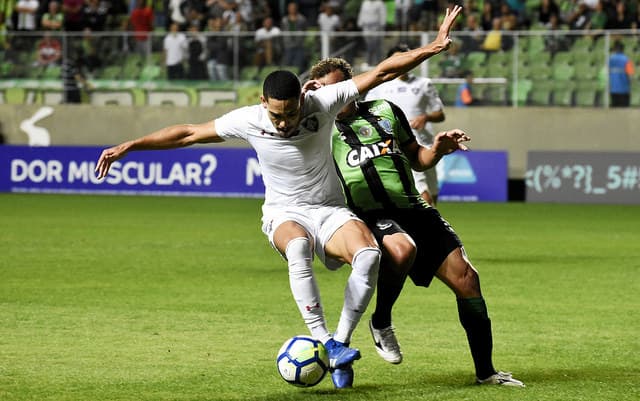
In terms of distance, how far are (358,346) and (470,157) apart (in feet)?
51.8

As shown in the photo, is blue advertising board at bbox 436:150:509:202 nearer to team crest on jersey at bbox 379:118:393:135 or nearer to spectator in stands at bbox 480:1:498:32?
spectator in stands at bbox 480:1:498:32

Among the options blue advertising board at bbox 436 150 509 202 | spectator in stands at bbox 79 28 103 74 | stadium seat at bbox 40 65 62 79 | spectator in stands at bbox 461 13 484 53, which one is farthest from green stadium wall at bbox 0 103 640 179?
spectator in stands at bbox 461 13 484 53

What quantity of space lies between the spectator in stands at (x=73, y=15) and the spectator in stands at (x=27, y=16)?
2.51 ft

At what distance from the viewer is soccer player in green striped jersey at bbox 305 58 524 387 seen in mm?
7121

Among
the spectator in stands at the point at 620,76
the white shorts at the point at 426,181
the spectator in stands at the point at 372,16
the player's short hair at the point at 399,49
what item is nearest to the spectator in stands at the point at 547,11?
the spectator in stands at the point at 620,76

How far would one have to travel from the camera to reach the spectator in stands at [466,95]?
987 inches

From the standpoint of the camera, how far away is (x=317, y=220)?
705cm

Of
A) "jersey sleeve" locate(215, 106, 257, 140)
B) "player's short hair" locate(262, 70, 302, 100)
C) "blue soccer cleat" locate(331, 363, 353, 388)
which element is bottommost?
"blue soccer cleat" locate(331, 363, 353, 388)

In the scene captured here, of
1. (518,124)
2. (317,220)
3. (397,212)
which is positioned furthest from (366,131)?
(518,124)

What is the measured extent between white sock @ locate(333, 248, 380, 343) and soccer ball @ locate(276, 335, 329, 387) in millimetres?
259

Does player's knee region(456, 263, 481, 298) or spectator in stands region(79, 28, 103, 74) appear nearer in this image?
player's knee region(456, 263, 481, 298)

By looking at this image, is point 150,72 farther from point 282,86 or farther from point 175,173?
point 282,86

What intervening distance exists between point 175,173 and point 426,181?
12289mm

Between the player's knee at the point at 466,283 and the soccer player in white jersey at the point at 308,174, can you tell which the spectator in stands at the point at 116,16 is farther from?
the player's knee at the point at 466,283
